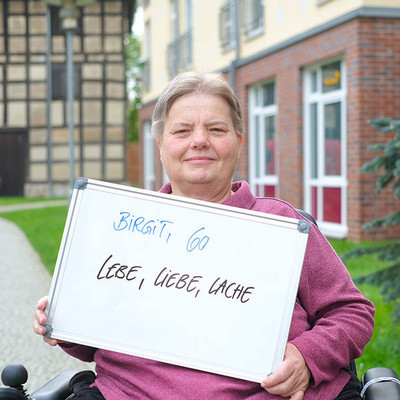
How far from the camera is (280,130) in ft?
44.0

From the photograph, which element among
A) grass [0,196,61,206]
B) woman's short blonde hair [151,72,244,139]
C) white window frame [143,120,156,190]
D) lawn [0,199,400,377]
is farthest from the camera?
white window frame [143,120,156,190]

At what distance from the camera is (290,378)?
2.09 m

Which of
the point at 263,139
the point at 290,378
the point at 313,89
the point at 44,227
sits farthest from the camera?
the point at 263,139

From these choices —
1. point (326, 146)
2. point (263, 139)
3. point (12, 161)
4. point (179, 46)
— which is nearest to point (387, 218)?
point (326, 146)

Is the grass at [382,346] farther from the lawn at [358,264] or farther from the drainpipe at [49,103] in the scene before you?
the drainpipe at [49,103]

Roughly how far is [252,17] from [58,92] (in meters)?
13.1

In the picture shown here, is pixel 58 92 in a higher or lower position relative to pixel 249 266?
higher

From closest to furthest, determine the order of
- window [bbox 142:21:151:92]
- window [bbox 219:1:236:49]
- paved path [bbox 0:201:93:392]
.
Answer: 1. paved path [bbox 0:201:93:392]
2. window [bbox 219:1:236:49]
3. window [bbox 142:21:151:92]

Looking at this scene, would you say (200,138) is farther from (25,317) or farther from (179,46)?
(179,46)

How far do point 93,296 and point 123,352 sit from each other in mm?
174

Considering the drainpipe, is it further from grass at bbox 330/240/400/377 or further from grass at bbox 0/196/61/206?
grass at bbox 330/240/400/377

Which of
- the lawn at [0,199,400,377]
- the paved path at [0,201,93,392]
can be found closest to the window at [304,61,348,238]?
the lawn at [0,199,400,377]

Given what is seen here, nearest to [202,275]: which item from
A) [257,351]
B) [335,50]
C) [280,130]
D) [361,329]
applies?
[257,351]

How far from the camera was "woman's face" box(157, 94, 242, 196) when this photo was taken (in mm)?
2436
